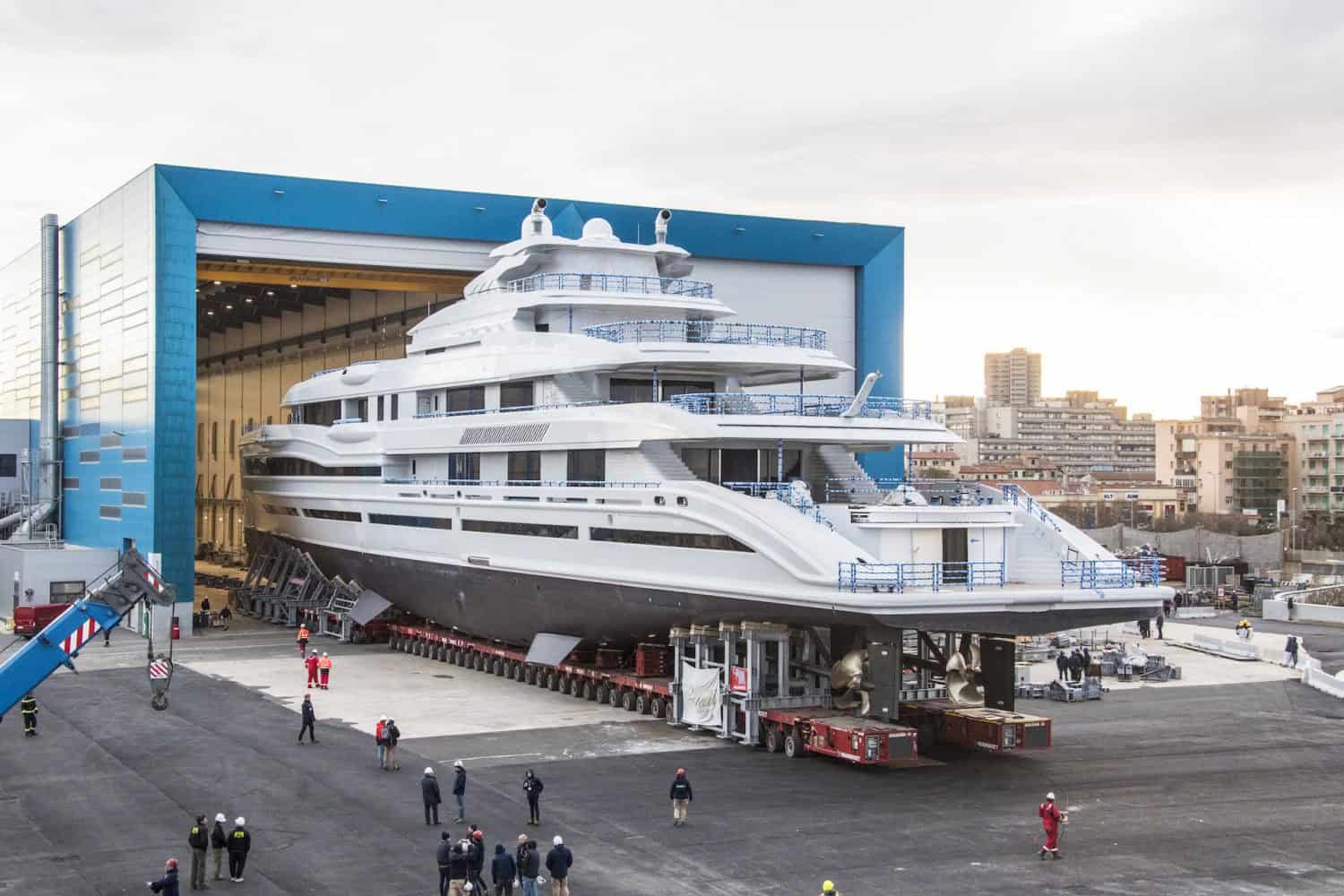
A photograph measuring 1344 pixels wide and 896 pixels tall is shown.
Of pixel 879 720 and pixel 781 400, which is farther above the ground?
pixel 781 400

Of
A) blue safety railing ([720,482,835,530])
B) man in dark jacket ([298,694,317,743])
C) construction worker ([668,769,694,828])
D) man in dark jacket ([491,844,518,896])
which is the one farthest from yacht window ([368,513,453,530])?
man in dark jacket ([491,844,518,896])

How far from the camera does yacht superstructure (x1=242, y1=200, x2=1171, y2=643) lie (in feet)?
89.0

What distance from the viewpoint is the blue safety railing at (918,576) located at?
25719 millimetres

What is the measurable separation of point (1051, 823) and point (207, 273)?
41780 mm

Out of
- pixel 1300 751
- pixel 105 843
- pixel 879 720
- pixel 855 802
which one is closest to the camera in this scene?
pixel 105 843

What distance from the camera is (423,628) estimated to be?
41.6 meters

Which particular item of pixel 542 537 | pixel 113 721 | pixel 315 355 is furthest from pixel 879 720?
pixel 315 355

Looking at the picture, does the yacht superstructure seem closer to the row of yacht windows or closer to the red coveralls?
the row of yacht windows

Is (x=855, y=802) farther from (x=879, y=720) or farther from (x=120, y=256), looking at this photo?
(x=120, y=256)

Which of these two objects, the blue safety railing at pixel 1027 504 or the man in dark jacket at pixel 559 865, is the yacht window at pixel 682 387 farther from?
the man in dark jacket at pixel 559 865

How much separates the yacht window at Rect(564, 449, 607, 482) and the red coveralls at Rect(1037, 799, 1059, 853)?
14.5 metres

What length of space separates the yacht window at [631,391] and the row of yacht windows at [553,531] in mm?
3743

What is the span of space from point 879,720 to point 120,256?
34382mm

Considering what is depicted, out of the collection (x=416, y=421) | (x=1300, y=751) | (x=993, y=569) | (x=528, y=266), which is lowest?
(x=1300, y=751)
